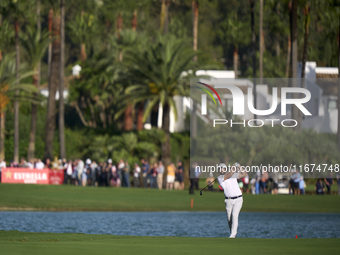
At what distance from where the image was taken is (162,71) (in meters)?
52.1

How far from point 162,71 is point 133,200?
1626 cm

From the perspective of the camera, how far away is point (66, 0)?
57406mm

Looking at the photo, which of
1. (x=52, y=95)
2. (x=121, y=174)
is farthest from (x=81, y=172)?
(x=52, y=95)

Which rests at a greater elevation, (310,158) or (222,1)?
(222,1)

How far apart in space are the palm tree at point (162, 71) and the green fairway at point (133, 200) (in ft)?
39.6

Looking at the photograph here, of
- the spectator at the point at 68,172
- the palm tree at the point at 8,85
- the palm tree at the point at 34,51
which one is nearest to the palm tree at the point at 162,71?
the spectator at the point at 68,172

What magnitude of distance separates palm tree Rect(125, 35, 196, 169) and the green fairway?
12.1 m

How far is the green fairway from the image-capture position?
117ft

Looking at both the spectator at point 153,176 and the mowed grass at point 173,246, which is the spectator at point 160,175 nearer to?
the spectator at point 153,176

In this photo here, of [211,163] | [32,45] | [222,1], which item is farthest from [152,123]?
[222,1]

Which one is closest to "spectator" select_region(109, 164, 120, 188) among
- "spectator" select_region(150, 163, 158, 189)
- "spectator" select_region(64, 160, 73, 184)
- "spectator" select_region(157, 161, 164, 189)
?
"spectator" select_region(150, 163, 158, 189)

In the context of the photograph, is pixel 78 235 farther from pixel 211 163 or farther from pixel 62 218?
pixel 211 163

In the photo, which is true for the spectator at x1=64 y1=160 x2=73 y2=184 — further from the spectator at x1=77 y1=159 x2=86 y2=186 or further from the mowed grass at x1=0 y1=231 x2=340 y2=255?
the mowed grass at x1=0 y1=231 x2=340 y2=255

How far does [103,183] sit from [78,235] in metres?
26.9
